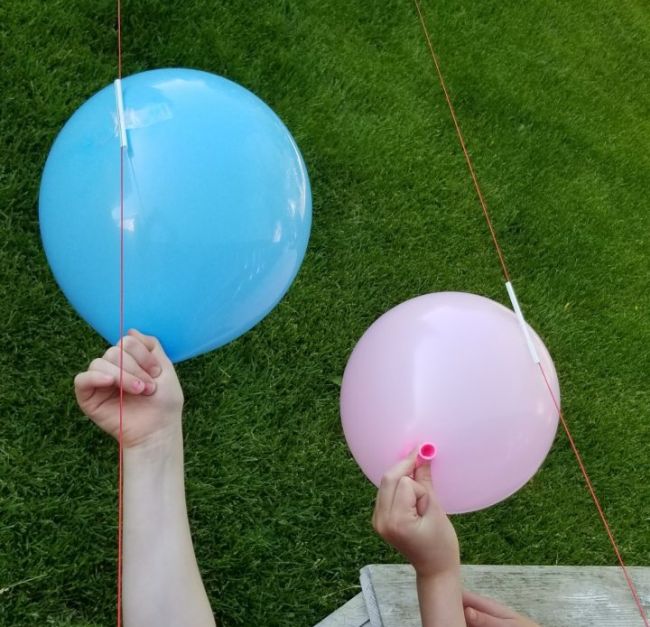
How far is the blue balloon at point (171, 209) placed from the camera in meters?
1.28

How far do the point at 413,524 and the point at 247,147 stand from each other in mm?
718

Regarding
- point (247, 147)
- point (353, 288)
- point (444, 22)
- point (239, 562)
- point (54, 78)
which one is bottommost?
point (239, 562)

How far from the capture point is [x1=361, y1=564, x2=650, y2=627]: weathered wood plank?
75.2 inches

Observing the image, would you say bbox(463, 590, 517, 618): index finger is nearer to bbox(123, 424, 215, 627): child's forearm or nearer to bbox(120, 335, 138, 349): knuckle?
bbox(123, 424, 215, 627): child's forearm

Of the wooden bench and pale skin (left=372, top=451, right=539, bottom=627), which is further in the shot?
the wooden bench

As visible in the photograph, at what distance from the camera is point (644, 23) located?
420cm

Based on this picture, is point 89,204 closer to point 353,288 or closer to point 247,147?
point 247,147

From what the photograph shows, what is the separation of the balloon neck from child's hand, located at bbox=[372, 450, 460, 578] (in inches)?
3.4

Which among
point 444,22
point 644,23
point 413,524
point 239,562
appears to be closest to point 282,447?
point 239,562

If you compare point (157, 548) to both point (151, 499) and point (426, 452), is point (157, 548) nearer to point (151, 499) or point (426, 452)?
point (151, 499)

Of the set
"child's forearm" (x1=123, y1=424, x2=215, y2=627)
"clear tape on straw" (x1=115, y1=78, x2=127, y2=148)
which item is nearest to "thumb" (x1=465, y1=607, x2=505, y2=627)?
"child's forearm" (x1=123, y1=424, x2=215, y2=627)

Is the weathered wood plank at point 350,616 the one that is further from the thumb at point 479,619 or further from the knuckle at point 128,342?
the knuckle at point 128,342

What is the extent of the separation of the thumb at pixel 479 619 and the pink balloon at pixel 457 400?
194 millimetres

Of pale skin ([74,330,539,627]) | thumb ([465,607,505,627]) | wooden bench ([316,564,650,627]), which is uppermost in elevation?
pale skin ([74,330,539,627])
